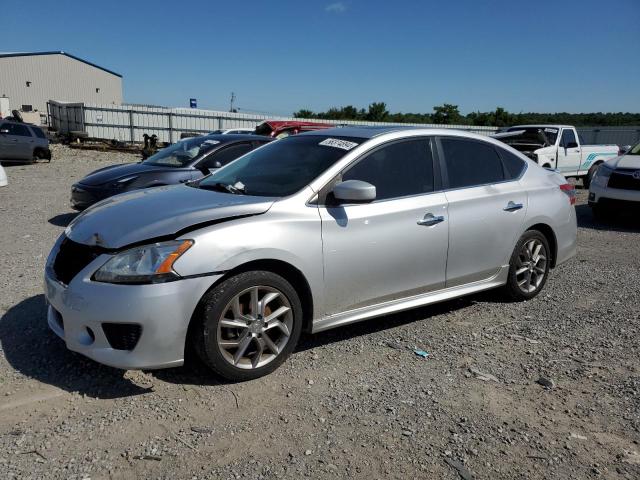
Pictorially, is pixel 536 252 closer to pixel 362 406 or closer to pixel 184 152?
pixel 362 406

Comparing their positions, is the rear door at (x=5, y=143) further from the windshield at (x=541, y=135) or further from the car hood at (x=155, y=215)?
the car hood at (x=155, y=215)

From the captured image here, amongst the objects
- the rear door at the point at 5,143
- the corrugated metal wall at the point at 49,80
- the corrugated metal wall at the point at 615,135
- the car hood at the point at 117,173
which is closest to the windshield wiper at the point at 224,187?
the car hood at the point at 117,173

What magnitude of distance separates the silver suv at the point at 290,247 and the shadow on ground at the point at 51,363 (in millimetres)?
301

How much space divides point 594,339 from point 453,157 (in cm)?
190

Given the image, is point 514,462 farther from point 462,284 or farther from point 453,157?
point 453,157

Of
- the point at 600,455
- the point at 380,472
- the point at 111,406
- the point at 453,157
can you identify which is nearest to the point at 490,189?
the point at 453,157

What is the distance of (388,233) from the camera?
392cm

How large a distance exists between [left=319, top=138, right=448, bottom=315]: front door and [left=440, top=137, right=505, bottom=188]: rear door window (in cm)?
22

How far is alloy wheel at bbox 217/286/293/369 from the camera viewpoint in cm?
330

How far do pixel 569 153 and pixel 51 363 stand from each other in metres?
13.9

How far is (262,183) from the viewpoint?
4031 mm

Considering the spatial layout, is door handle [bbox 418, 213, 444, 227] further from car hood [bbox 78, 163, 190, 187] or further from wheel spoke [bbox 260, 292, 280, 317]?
car hood [bbox 78, 163, 190, 187]

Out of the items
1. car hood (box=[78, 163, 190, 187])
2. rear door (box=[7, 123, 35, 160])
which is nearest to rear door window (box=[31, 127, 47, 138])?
rear door (box=[7, 123, 35, 160])

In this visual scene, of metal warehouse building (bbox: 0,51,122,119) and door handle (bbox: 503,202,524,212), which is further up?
metal warehouse building (bbox: 0,51,122,119)
